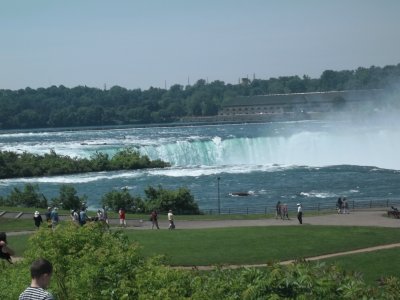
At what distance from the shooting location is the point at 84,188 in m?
58.8

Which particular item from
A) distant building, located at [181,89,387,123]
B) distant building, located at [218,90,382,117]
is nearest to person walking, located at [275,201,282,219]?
distant building, located at [181,89,387,123]

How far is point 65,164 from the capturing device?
75.0 m

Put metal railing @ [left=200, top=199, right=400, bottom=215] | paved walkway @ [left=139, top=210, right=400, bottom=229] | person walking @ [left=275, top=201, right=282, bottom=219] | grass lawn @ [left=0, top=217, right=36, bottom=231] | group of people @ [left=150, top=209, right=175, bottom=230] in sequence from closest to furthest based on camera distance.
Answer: group of people @ [left=150, top=209, right=175, bottom=230] < grass lawn @ [left=0, top=217, right=36, bottom=231] < paved walkway @ [left=139, top=210, right=400, bottom=229] < person walking @ [left=275, top=201, right=282, bottom=219] < metal railing @ [left=200, top=199, right=400, bottom=215]

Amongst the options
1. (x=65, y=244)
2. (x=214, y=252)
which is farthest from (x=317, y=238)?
(x=65, y=244)

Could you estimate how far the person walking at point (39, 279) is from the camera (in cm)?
705

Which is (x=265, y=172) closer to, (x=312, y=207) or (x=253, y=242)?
(x=312, y=207)

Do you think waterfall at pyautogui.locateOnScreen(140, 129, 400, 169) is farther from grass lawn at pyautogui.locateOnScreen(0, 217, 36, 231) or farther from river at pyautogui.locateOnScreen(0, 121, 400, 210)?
grass lawn at pyautogui.locateOnScreen(0, 217, 36, 231)

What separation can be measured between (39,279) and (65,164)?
69022 millimetres

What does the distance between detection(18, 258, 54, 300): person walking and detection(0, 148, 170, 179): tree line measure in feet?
223

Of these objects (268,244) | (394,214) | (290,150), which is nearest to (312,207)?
(394,214)

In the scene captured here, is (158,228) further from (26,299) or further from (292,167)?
(292,167)

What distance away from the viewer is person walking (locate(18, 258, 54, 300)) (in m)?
7.05

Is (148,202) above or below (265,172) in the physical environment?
above

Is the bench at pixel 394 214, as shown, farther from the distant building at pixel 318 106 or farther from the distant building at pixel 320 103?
the distant building at pixel 320 103
